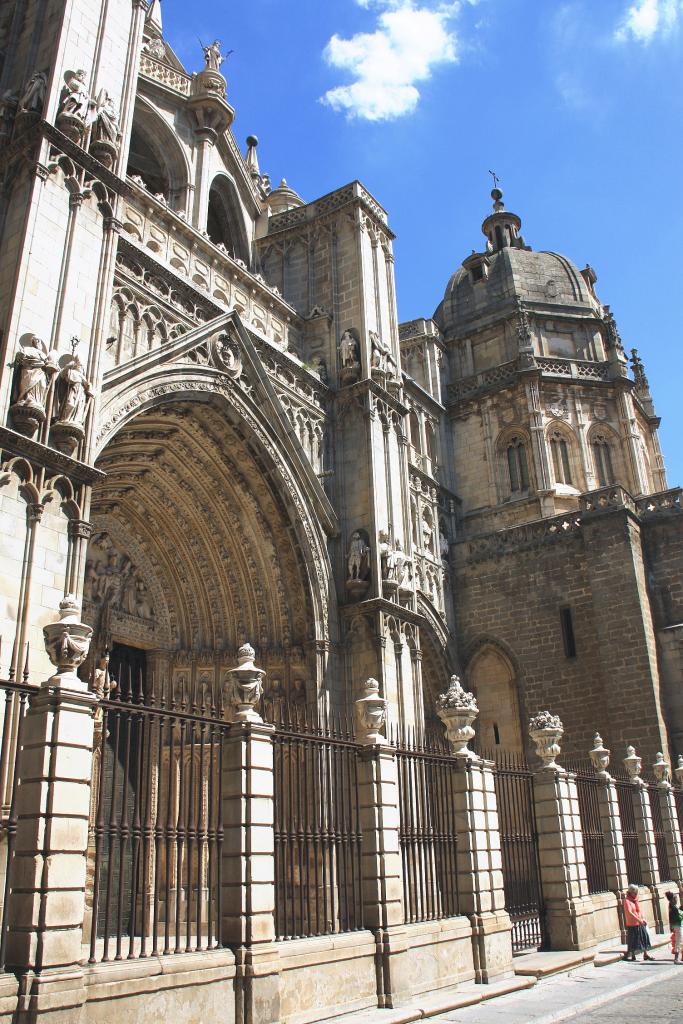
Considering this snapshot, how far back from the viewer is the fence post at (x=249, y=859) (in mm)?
7590

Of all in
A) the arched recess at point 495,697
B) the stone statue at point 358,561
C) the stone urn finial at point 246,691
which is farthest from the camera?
the arched recess at point 495,697

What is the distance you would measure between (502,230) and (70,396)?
27613 millimetres

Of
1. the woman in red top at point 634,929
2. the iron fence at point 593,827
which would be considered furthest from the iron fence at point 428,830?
the iron fence at point 593,827

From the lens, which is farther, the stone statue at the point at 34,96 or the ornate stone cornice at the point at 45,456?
the stone statue at the point at 34,96

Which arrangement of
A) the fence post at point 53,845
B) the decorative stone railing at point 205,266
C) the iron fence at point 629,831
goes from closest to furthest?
the fence post at point 53,845
the decorative stone railing at point 205,266
the iron fence at point 629,831

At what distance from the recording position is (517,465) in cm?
2752

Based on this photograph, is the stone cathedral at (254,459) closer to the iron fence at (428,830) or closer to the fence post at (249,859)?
the fence post at (249,859)

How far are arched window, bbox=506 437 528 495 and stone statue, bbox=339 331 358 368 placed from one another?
366 inches

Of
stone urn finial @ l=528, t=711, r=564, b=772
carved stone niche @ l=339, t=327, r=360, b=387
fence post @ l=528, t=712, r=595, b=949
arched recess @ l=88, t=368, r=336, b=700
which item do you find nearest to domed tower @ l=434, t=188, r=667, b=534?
carved stone niche @ l=339, t=327, r=360, b=387

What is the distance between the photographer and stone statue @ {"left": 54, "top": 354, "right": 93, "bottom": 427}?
11211 mm

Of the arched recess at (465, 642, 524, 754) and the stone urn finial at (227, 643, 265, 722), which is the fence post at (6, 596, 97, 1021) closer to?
the stone urn finial at (227, 643, 265, 722)

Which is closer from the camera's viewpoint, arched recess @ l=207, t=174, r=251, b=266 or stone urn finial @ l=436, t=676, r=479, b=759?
stone urn finial @ l=436, t=676, r=479, b=759

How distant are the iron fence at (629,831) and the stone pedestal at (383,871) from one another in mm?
7779

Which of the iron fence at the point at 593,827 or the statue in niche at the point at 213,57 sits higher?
the statue in niche at the point at 213,57
